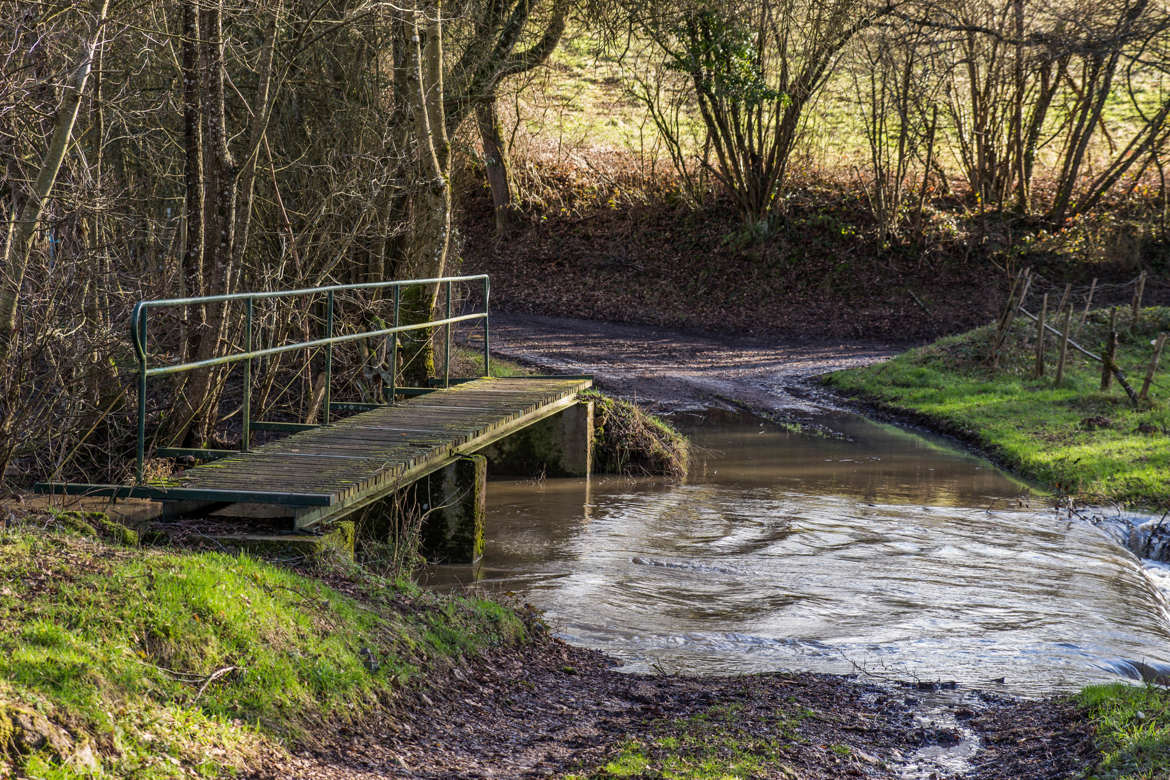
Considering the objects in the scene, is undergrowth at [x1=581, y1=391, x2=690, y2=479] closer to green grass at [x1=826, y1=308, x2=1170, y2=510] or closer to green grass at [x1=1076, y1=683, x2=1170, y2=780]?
green grass at [x1=826, y1=308, x2=1170, y2=510]

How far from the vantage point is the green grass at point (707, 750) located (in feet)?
17.1

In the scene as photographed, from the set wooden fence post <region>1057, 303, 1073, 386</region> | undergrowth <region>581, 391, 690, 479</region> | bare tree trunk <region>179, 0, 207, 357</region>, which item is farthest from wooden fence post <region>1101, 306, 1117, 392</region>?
bare tree trunk <region>179, 0, 207, 357</region>

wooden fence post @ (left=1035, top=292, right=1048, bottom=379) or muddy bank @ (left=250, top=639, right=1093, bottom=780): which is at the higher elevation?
wooden fence post @ (left=1035, top=292, right=1048, bottom=379)

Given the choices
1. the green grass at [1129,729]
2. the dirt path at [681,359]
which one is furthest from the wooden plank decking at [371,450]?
the dirt path at [681,359]

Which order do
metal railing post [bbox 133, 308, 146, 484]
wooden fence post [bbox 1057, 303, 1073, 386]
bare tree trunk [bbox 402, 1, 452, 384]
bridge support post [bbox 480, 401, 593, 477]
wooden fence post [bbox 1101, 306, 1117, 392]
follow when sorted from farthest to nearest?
wooden fence post [bbox 1057, 303, 1073, 386] → wooden fence post [bbox 1101, 306, 1117, 392] → bridge support post [bbox 480, 401, 593, 477] → bare tree trunk [bbox 402, 1, 452, 384] → metal railing post [bbox 133, 308, 146, 484]

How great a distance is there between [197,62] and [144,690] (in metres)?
6.70

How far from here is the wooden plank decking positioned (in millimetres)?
7562

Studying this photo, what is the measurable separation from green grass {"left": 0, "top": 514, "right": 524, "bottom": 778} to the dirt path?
1310 cm

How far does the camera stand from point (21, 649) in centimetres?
448

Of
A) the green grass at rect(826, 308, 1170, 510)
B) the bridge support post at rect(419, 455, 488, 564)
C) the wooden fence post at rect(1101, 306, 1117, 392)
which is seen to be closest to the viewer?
the bridge support post at rect(419, 455, 488, 564)

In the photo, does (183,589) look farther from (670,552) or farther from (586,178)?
(586,178)

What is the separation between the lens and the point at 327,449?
8984 mm

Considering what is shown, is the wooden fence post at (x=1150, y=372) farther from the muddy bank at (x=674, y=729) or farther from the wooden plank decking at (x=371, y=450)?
the muddy bank at (x=674, y=729)

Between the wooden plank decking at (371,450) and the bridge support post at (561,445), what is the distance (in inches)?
67.0
